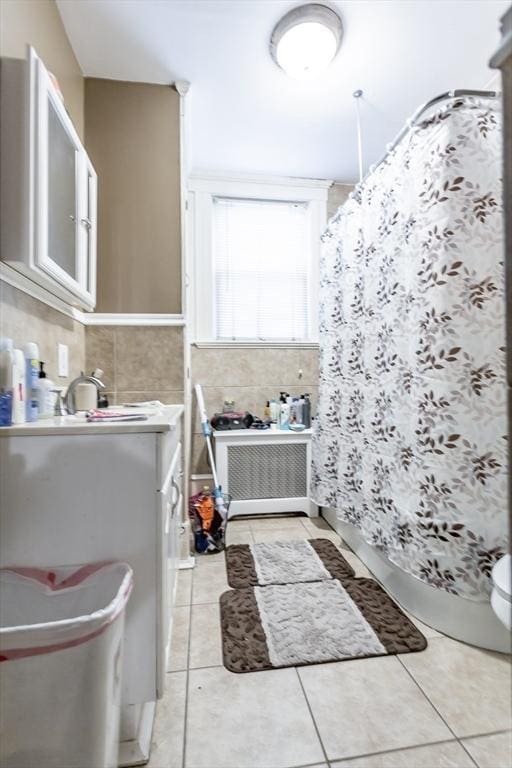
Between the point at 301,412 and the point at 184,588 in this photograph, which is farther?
the point at 301,412

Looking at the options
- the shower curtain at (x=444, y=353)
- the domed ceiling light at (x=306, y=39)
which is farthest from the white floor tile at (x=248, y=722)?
the domed ceiling light at (x=306, y=39)

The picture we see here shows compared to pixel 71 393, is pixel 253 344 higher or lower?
higher

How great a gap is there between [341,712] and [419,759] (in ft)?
0.69

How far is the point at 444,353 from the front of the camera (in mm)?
1264

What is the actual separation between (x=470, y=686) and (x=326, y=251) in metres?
2.11

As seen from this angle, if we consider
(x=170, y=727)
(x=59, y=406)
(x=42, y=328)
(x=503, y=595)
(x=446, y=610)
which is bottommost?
(x=170, y=727)

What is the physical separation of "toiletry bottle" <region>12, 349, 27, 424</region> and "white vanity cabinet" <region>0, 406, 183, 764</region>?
113mm

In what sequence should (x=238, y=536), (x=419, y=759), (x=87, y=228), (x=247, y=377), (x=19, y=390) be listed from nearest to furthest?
(x=419, y=759) → (x=19, y=390) → (x=87, y=228) → (x=238, y=536) → (x=247, y=377)

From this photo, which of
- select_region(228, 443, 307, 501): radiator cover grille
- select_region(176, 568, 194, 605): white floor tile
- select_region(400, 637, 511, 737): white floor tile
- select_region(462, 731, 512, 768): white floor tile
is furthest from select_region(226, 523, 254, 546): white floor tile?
select_region(462, 731, 512, 768): white floor tile

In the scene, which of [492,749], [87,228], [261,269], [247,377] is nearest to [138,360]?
[87,228]

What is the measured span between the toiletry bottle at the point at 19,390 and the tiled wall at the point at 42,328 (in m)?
0.09

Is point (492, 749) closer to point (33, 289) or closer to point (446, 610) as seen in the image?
point (446, 610)

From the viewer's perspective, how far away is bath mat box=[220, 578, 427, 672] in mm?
1247

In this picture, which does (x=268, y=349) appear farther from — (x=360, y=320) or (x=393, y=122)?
(x=393, y=122)
